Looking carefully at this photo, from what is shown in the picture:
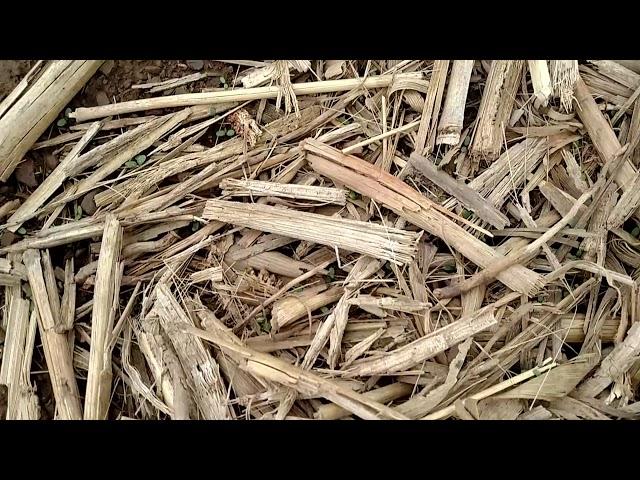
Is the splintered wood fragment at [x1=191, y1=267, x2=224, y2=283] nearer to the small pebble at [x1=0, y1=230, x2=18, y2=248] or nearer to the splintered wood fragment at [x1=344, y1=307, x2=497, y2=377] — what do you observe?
the splintered wood fragment at [x1=344, y1=307, x2=497, y2=377]


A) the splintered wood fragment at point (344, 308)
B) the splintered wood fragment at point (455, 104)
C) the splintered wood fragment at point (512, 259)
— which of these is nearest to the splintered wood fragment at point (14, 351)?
the splintered wood fragment at point (344, 308)

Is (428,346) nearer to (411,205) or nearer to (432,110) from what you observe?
(411,205)

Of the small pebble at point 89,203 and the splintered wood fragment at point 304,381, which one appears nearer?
the splintered wood fragment at point 304,381

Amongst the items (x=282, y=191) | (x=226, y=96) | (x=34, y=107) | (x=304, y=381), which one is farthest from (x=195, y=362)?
(x=34, y=107)

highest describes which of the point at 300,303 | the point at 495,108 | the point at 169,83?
the point at 169,83

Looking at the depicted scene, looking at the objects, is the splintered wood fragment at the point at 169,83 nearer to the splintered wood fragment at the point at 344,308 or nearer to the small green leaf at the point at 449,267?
the splintered wood fragment at the point at 344,308

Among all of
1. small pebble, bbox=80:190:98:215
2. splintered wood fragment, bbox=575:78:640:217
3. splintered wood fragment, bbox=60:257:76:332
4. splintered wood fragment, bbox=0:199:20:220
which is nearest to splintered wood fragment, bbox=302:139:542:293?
splintered wood fragment, bbox=575:78:640:217
